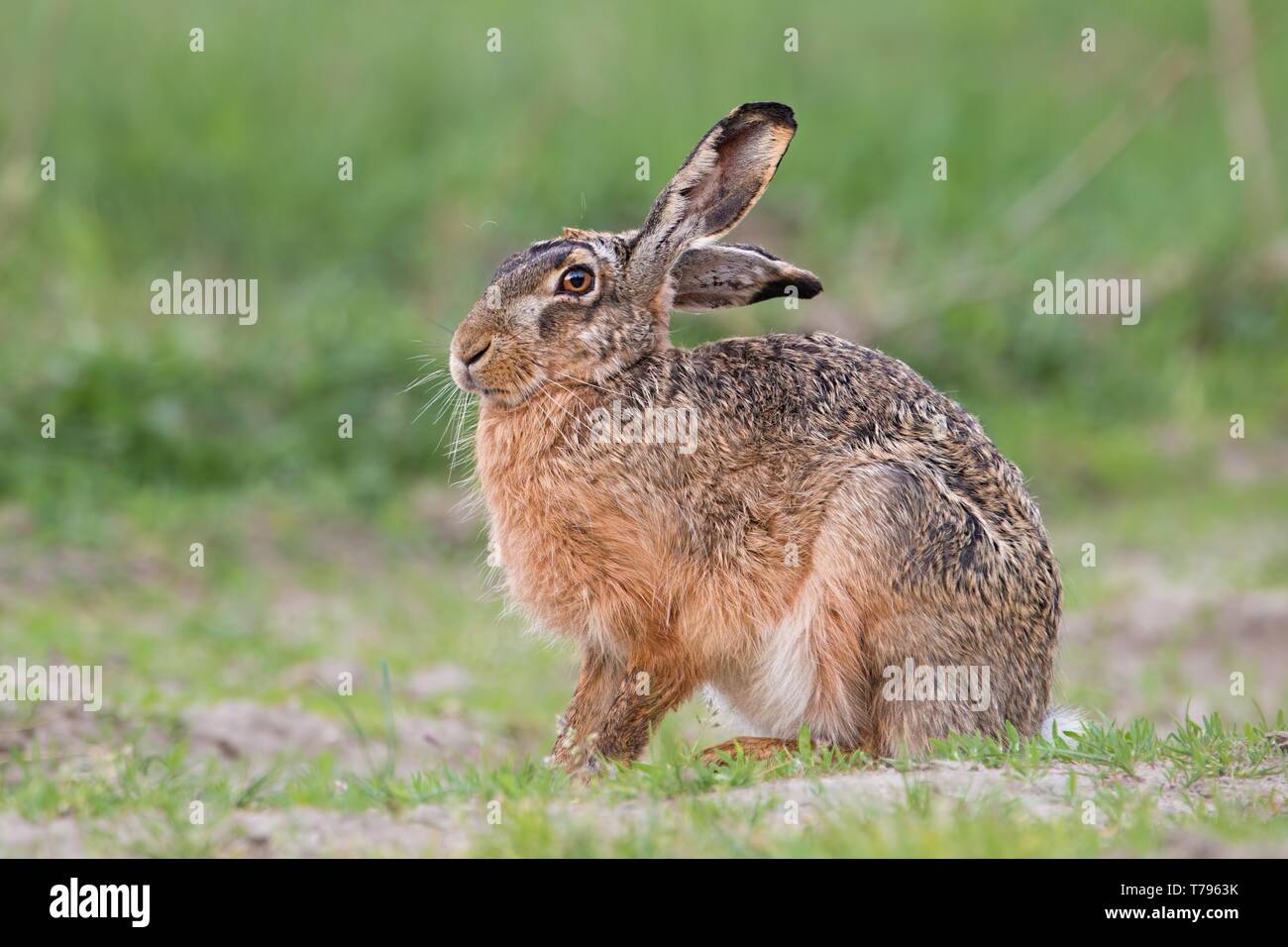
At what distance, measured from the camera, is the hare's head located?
5.54 meters

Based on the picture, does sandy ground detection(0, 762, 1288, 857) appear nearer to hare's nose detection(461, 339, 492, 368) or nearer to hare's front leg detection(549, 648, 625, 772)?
hare's front leg detection(549, 648, 625, 772)

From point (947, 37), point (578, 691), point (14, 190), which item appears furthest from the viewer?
point (947, 37)

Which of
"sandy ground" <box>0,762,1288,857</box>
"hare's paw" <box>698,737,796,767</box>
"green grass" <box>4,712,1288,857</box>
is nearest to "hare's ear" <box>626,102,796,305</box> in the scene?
"hare's paw" <box>698,737,796,767</box>

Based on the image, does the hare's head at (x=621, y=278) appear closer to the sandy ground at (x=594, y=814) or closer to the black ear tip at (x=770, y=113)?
the black ear tip at (x=770, y=113)

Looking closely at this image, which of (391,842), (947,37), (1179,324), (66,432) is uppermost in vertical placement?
(947,37)

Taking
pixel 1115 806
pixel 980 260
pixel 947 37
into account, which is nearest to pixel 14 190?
pixel 980 260

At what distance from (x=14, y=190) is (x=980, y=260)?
24.8 ft

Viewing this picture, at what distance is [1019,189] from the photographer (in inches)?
566

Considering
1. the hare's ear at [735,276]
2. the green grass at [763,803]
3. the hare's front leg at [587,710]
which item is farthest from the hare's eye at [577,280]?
the green grass at [763,803]

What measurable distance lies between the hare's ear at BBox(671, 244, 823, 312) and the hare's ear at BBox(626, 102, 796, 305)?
0.08m

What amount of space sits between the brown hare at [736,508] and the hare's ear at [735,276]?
0.01 meters

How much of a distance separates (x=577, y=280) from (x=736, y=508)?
0.96m

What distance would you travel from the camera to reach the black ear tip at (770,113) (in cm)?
554

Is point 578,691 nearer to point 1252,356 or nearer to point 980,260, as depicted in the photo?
point 980,260
